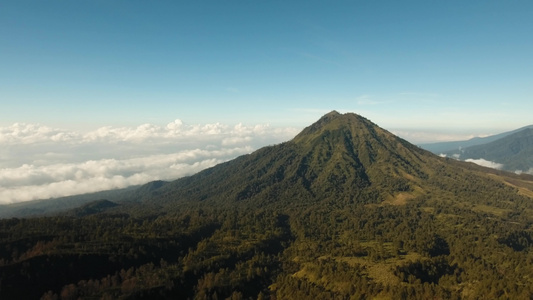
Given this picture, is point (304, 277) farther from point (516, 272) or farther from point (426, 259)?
point (516, 272)

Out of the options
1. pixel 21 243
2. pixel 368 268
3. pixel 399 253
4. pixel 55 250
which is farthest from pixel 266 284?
pixel 21 243

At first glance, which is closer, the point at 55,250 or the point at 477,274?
the point at 477,274

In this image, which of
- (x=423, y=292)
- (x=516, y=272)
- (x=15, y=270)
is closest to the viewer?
(x=423, y=292)

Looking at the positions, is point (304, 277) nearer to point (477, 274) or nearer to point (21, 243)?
point (477, 274)

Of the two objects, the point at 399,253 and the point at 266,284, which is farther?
the point at 399,253

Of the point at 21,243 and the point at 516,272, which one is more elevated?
the point at 21,243

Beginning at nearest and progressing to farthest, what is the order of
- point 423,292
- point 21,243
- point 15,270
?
1. point 423,292
2. point 15,270
3. point 21,243

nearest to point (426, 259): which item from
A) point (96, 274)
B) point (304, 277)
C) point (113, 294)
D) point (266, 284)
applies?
point (304, 277)

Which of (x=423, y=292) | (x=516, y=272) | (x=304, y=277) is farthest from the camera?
(x=304, y=277)

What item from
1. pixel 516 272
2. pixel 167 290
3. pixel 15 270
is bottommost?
pixel 516 272
